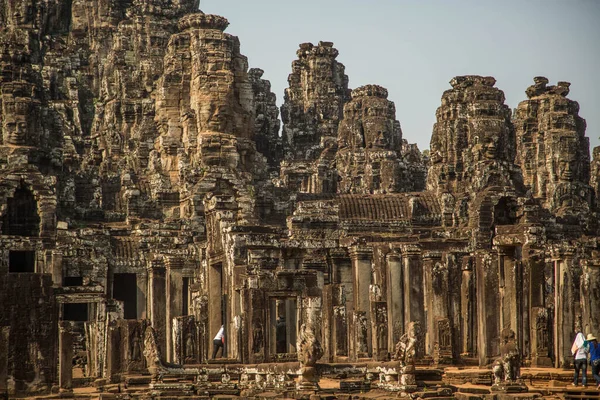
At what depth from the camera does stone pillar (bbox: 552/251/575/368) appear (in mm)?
41656

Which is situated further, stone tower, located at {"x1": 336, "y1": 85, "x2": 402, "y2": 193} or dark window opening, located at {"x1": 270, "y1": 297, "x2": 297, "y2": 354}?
stone tower, located at {"x1": 336, "y1": 85, "x2": 402, "y2": 193}

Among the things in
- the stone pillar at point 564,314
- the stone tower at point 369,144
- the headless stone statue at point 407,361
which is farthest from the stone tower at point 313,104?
the headless stone statue at point 407,361

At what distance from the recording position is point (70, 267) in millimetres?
55344

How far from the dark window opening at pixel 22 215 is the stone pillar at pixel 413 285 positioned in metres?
17.4

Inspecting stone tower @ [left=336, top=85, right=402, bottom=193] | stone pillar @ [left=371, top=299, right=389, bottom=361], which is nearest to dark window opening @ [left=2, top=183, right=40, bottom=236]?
stone pillar @ [left=371, top=299, right=389, bottom=361]

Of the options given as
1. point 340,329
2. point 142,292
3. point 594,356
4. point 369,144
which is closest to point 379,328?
point 340,329

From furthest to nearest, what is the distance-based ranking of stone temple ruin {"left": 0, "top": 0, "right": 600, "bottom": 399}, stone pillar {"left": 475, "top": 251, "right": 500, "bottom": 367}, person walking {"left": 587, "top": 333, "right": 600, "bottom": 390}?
stone pillar {"left": 475, "top": 251, "right": 500, "bottom": 367}
stone temple ruin {"left": 0, "top": 0, "right": 600, "bottom": 399}
person walking {"left": 587, "top": 333, "right": 600, "bottom": 390}

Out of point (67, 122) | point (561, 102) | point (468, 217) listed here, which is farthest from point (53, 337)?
point (561, 102)

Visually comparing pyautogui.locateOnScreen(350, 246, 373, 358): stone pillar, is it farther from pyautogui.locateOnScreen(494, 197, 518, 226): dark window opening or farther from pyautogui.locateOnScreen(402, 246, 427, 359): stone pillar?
pyautogui.locateOnScreen(494, 197, 518, 226): dark window opening

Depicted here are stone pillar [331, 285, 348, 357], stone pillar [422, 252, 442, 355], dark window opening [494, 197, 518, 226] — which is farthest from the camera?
dark window opening [494, 197, 518, 226]

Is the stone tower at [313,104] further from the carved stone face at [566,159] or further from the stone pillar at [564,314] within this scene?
the stone pillar at [564,314]

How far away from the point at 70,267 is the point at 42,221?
2878 millimetres

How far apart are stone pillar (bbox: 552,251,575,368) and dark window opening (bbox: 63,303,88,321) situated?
22308 mm

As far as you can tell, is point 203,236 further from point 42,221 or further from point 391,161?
point 391,161
